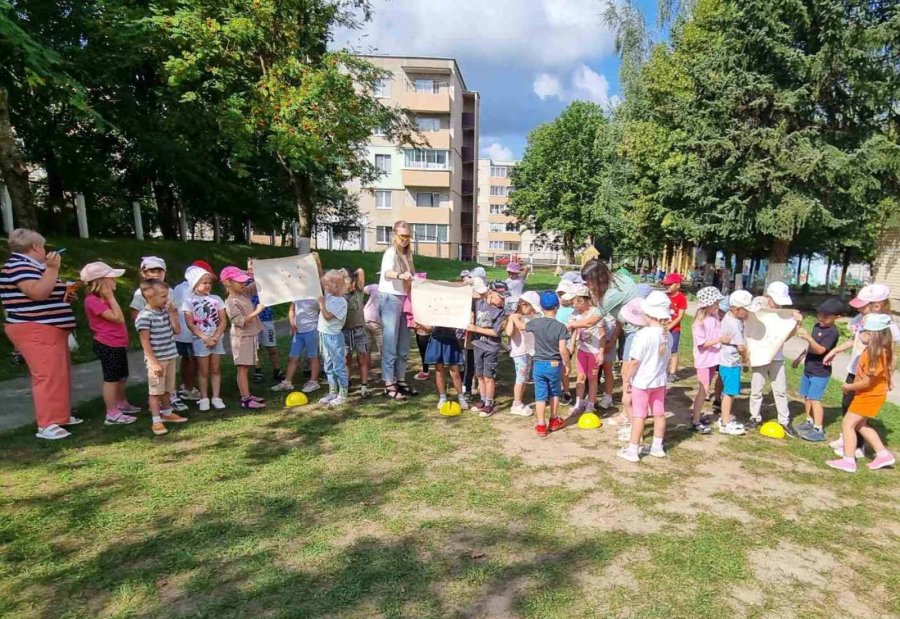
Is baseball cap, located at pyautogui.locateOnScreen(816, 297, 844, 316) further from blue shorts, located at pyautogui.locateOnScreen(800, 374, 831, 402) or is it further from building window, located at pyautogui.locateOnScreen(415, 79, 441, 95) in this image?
building window, located at pyautogui.locateOnScreen(415, 79, 441, 95)

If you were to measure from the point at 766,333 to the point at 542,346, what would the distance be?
251cm

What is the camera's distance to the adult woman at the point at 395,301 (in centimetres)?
629

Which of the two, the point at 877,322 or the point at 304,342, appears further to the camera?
the point at 304,342

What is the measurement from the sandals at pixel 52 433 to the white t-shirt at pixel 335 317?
108 inches

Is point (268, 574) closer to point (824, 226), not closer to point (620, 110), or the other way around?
point (824, 226)

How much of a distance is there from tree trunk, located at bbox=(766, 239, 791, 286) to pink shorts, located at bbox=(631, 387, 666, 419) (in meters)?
16.2

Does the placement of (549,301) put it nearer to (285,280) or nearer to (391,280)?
(391,280)

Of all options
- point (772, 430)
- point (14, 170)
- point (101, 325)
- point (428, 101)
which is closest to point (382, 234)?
point (428, 101)

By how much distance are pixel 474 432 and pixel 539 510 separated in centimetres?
179

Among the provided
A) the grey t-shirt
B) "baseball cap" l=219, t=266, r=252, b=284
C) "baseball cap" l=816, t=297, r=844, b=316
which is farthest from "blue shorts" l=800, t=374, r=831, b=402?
"baseball cap" l=219, t=266, r=252, b=284

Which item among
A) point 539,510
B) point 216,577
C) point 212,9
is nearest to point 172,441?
point 216,577

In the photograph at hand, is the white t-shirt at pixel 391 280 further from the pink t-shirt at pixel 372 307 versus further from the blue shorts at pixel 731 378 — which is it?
the blue shorts at pixel 731 378

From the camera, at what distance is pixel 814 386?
219 inches

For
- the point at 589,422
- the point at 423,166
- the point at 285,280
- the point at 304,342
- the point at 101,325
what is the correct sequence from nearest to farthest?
the point at 101,325, the point at 589,422, the point at 285,280, the point at 304,342, the point at 423,166
